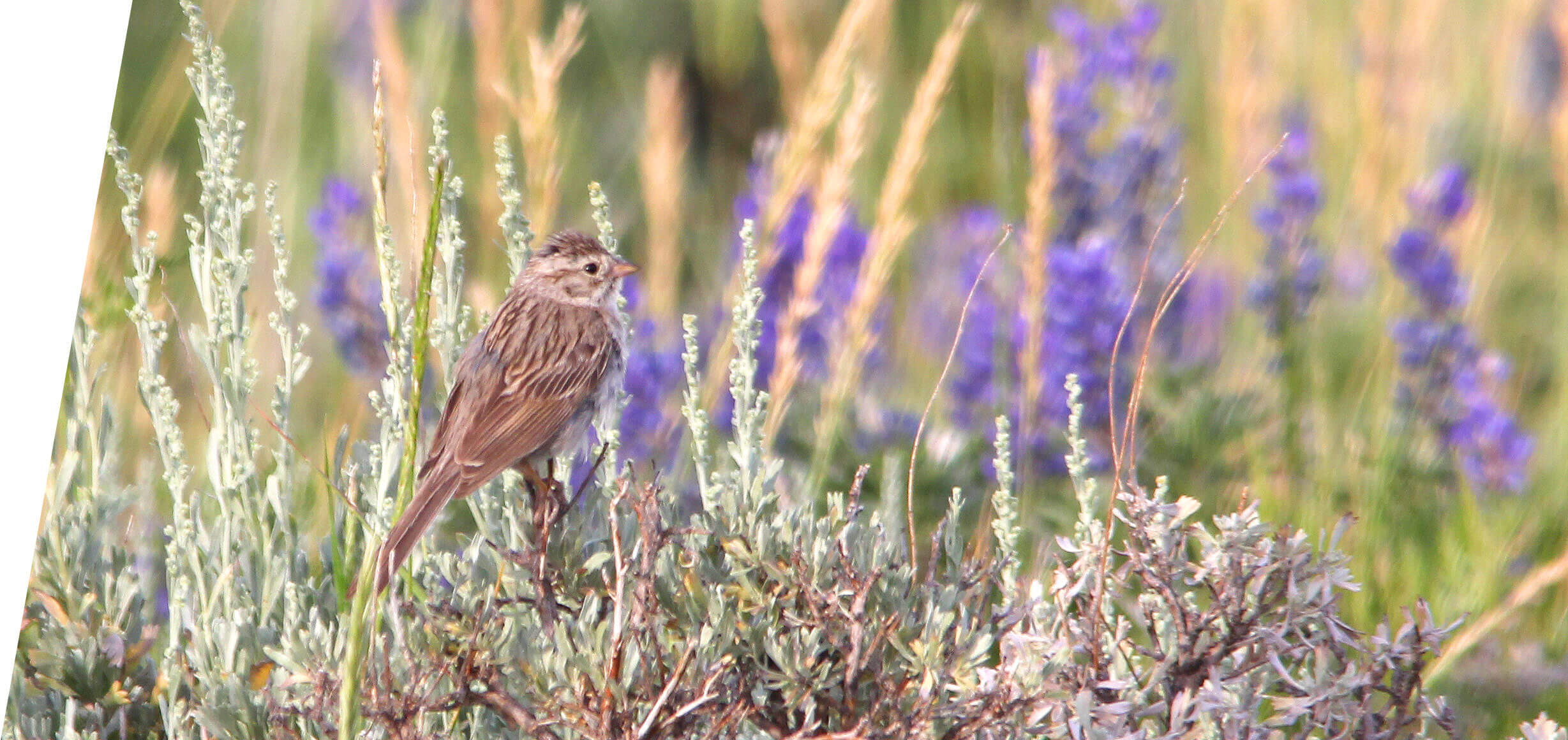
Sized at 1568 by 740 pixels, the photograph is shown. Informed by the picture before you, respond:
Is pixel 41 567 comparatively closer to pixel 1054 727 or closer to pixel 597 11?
pixel 1054 727

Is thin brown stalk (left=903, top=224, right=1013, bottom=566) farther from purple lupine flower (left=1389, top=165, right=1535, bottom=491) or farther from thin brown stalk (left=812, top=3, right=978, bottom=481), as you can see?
purple lupine flower (left=1389, top=165, right=1535, bottom=491)

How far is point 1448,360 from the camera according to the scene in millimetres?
2521

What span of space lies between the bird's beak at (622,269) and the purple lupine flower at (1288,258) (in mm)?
1254

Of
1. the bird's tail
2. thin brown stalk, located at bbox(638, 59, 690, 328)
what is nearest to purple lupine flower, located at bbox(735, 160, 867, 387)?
thin brown stalk, located at bbox(638, 59, 690, 328)

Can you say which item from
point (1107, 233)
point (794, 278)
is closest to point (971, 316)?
point (1107, 233)

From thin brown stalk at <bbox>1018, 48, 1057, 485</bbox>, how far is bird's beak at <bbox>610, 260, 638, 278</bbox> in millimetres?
737

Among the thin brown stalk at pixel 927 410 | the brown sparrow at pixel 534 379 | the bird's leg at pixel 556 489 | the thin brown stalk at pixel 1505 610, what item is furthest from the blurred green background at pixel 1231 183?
the thin brown stalk at pixel 927 410

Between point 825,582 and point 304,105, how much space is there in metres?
1.91

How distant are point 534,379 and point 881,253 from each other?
0.64 metres

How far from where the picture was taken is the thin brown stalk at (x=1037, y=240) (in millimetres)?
2566

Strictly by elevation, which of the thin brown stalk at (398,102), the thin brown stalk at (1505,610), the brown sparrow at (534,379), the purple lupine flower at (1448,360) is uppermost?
the thin brown stalk at (398,102)

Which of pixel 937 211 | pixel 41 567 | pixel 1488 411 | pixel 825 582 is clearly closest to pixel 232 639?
pixel 41 567

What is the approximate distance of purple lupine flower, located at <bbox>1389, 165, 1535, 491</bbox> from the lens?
2.43 metres

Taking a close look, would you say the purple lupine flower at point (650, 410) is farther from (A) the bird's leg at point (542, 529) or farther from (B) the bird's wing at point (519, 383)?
(A) the bird's leg at point (542, 529)
